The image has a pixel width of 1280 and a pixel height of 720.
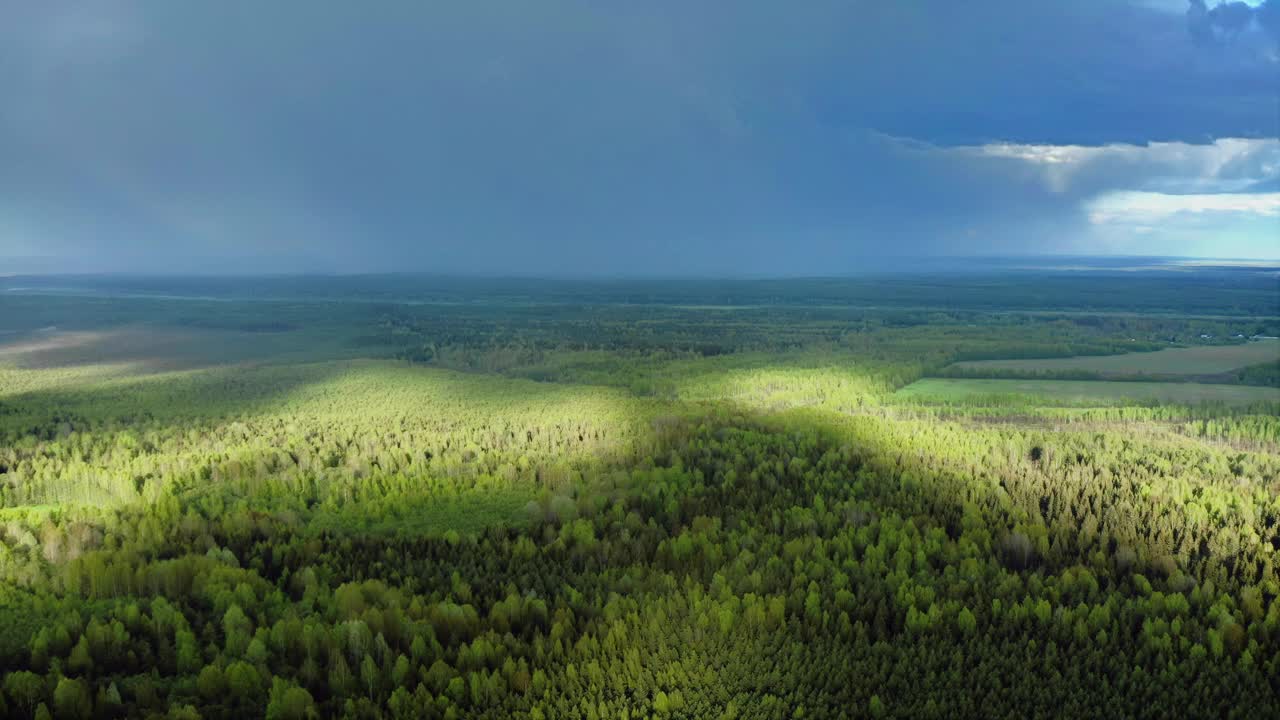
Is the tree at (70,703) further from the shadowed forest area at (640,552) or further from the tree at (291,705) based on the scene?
the tree at (291,705)

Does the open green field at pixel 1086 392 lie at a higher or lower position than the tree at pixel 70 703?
lower

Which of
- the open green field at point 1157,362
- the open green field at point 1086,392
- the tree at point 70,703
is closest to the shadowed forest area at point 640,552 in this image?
the tree at point 70,703

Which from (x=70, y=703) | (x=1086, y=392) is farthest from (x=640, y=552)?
(x=1086, y=392)

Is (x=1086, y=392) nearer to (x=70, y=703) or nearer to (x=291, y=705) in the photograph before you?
→ (x=291, y=705)

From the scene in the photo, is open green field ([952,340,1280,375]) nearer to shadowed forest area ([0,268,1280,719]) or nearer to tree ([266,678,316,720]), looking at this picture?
shadowed forest area ([0,268,1280,719])

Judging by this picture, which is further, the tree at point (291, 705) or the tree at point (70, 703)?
the tree at point (291, 705)

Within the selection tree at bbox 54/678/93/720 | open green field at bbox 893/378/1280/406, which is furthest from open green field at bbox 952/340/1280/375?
tree at bbox 54/678/93/720
